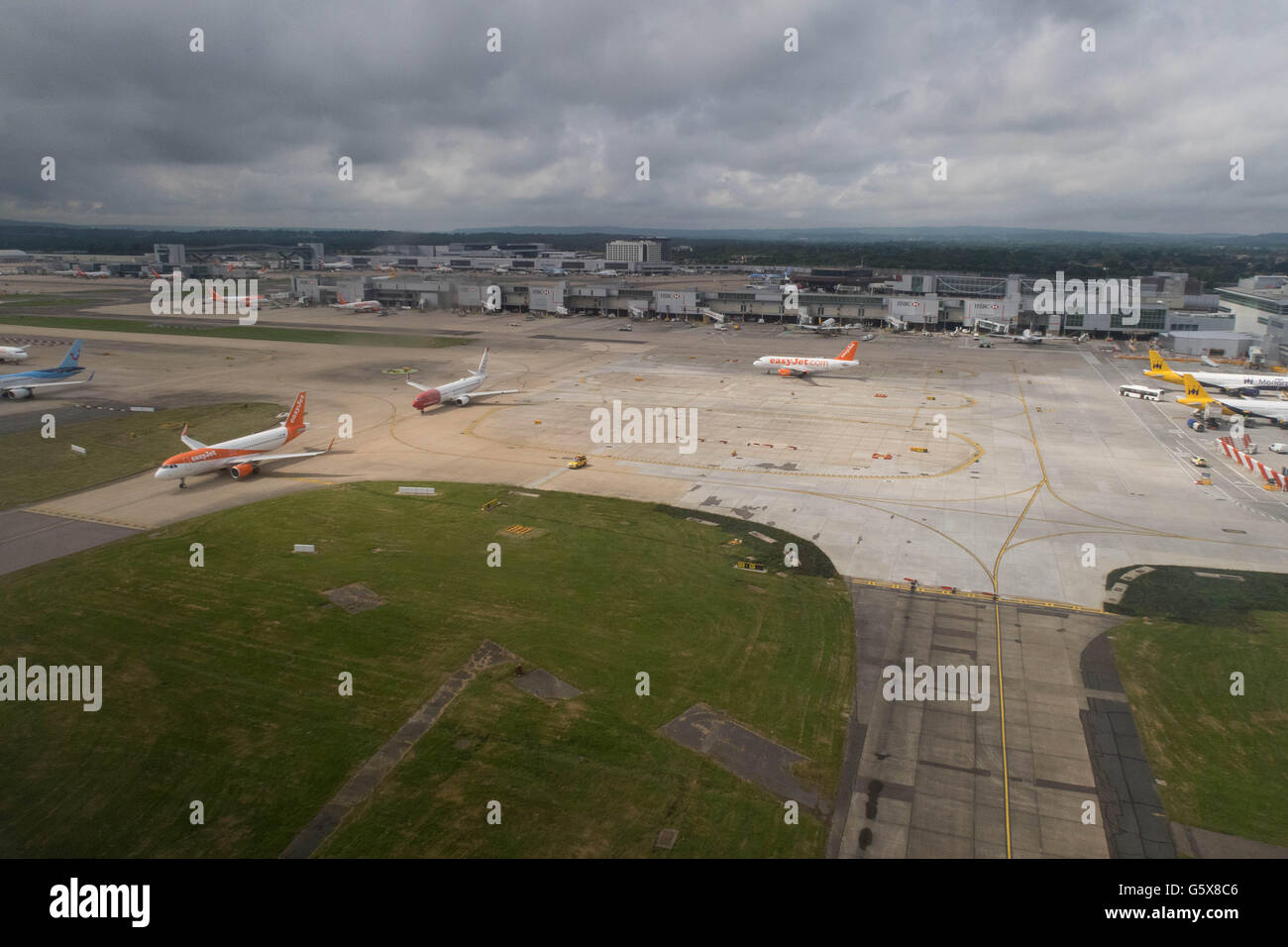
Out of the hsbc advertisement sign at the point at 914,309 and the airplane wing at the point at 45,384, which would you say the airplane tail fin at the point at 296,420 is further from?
the hsbc advertisement sign at the point at 914,309

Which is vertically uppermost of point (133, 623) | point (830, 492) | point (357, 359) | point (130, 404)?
point (357, 359)

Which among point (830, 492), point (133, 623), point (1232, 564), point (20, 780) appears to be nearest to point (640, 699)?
point (20, 780)

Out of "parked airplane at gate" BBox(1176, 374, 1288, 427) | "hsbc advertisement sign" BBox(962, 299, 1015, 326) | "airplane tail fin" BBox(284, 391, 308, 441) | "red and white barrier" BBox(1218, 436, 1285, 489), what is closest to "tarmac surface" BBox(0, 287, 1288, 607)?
"red and white barrier" BBox(1218, 436, 1285, 489)

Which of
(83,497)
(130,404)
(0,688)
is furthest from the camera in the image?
(130,404)

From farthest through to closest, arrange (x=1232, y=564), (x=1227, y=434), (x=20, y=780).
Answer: (x=1227, y=434) < (x=1232, y=564) < (x=20, y=780)

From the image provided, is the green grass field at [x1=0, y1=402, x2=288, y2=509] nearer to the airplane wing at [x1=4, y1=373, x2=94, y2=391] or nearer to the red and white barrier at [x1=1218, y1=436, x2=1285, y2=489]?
the airplane wing at [x1=4, y1=373, x2=94, y2=391]

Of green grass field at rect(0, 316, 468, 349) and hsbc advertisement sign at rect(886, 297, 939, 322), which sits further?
hsbc advertisement sign at rect(886, 297, 939, 322)

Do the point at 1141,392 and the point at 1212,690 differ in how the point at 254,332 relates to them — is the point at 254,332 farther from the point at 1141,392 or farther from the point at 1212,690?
the point at 1212,690
